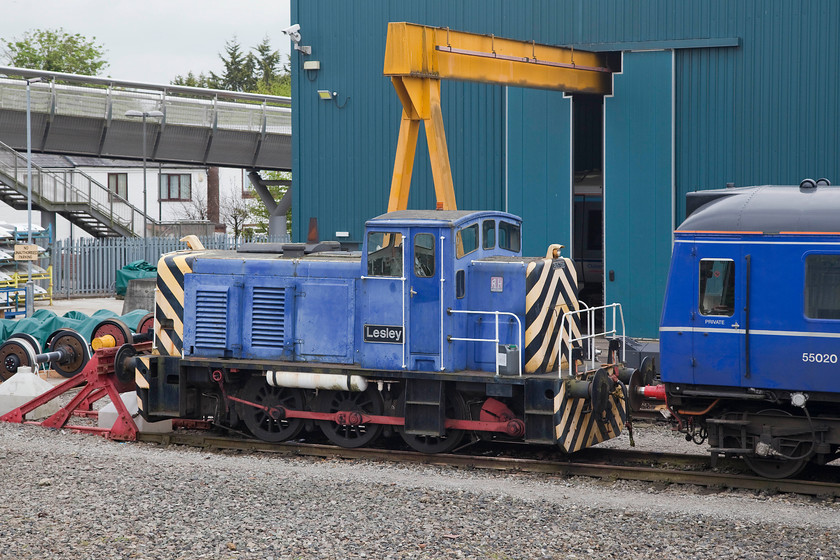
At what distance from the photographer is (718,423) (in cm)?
1073

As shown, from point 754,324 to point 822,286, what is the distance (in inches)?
30.6

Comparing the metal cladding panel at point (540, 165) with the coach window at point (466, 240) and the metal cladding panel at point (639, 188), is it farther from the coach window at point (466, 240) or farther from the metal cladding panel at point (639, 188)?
the coach window at point (466, 240)

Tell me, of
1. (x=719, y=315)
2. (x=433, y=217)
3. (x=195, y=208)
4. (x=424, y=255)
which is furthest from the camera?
(x=195, y=208)

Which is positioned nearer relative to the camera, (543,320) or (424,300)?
(424,300)

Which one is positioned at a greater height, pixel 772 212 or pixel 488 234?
pixel 772 212

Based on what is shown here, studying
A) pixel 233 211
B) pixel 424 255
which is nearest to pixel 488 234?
pixel 424 255

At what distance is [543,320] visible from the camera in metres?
11.8

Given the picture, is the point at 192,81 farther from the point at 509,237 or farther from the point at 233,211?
the point at 509,237

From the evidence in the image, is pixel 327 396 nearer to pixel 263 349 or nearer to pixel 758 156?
pixel 263 349

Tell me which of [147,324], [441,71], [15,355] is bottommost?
[15,355]

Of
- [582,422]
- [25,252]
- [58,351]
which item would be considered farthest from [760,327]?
[25,252]

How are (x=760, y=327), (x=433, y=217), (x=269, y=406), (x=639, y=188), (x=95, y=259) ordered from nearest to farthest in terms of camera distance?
(x=760, y=327) < (x=433, y=217) < (x=269, y=406) < (x=639, y=188) < (x=95, y=259)

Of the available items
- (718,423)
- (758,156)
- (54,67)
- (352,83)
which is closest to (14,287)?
(352,83)

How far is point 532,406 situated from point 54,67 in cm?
6988
